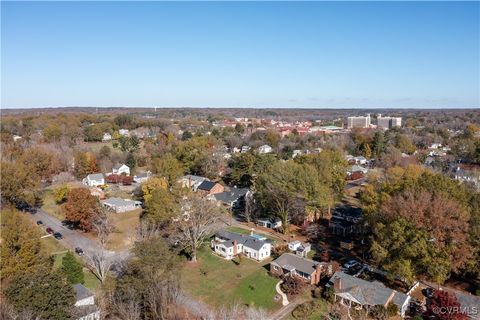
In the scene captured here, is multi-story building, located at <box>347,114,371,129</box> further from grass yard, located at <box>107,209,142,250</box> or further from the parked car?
the parked car

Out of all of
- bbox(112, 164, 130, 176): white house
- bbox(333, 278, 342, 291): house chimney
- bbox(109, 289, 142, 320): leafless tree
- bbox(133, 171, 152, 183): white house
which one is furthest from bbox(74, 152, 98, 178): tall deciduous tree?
bbox(333, 278, 342, 291): house chimney

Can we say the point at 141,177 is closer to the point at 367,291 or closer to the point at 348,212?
the point at 348,212

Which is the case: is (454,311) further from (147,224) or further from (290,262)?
(147,224)

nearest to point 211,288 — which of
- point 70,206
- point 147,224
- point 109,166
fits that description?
point 147,224

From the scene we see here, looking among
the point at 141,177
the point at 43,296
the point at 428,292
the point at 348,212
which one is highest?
the point at 141,177

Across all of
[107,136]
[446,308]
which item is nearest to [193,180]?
[446,308]

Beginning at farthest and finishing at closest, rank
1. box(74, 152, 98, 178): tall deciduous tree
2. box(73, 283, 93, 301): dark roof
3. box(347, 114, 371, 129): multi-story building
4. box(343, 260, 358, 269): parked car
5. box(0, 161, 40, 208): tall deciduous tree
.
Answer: box(347, 114, 371, 129): multi-story building
box(74, 152, 98, 178): tall deciduous tree
box(0, 161, 40, 208): tall deciduous tree
box(343, 260, 358, 269): parked car
box(73, 283, 93, 301): dark roof
